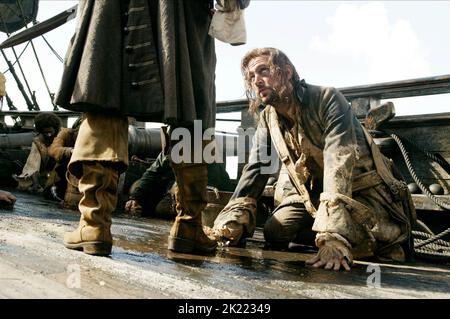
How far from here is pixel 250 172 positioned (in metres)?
3.32

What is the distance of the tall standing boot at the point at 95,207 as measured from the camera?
6.85ft

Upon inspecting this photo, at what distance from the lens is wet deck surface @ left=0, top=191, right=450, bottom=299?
1.43 metres

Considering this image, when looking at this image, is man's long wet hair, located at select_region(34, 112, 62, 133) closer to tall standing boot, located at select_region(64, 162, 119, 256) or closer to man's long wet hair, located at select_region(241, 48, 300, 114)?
man's long wet hair, located at select_region(241, 48, 300, 114)

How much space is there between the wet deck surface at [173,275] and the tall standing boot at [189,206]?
0.30ft

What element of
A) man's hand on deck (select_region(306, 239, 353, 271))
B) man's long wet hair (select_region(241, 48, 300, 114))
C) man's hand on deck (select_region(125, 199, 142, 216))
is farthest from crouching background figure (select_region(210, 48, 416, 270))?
man's hand on deck (select_region(125, 199, 142, 216))

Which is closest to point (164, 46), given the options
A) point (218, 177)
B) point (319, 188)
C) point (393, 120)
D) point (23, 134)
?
point (319, 188)

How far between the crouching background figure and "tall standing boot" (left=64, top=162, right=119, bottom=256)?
1075 millimetres

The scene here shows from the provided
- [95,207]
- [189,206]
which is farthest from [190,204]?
[95,207]

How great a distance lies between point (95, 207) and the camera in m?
2.12

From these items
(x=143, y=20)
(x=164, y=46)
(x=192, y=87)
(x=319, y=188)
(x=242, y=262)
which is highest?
(x=143, y=20)

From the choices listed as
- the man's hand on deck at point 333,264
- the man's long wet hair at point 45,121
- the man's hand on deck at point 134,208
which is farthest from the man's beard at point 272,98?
the man's long wet hair at point 45,121

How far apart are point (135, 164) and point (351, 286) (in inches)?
209
